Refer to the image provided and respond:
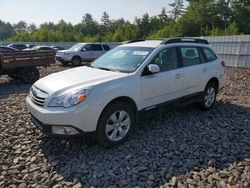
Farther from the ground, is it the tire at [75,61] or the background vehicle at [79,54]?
the background vehicle at [79,54]

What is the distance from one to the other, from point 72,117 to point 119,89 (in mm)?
878

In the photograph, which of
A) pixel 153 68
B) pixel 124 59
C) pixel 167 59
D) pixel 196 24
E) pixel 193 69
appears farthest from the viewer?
pixel 196 24

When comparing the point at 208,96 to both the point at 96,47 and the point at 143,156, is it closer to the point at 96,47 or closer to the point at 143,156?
the point at 143,156

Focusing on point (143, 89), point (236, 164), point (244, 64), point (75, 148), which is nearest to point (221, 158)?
point (236, 164)

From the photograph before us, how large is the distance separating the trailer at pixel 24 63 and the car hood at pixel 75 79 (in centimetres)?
599

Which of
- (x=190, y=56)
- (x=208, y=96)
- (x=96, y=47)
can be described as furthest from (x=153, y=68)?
(x=96, y=47)

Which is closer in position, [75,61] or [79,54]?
[75,61]

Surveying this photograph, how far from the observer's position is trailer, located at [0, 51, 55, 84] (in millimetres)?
9766

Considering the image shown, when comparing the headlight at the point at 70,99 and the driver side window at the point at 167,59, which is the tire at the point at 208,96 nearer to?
the driver side window at the point at 167,59

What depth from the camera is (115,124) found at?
4191 millimetres

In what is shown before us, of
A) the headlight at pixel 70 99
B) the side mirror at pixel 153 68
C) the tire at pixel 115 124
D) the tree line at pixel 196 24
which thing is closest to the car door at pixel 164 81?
the side mirror at pixel 153 68

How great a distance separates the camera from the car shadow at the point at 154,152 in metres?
3.52

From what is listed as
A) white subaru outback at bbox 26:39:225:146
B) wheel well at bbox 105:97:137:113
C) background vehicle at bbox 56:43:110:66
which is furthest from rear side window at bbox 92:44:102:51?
wheel well at bbox 105:97:137:113

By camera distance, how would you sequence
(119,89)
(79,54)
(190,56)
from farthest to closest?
1. (79,54)
2. (190,56)
3. (119,89)
